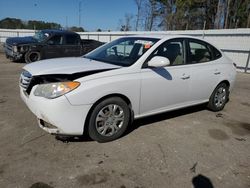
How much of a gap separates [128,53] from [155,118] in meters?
1.46

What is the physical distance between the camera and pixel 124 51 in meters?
4.27

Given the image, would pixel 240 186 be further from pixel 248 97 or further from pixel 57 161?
pixel 248 97

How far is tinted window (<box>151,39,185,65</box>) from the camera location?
412 centimetres

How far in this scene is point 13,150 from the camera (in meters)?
3.29

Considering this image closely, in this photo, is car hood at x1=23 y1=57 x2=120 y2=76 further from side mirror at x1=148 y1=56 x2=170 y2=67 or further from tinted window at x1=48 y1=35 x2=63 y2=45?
tinted window at x1=48 y1=35 x2=63 y2=45

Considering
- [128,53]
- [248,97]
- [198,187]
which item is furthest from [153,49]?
[248,97]

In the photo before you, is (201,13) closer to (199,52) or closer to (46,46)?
(46,46)

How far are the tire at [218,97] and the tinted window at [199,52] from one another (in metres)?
0.74

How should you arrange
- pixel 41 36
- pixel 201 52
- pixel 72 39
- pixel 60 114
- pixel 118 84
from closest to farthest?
pixel 60 114, pixel 118 84, pixel 201 52, pixel 41 36, pixel 72 39

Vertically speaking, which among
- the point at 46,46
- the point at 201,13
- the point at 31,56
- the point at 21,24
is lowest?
the point at 31,56

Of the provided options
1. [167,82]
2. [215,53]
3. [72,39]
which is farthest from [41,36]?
[167,82]

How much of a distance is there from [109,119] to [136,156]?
682 millimetres

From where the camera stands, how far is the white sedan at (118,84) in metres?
3.17

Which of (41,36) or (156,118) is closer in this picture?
(156,118)
